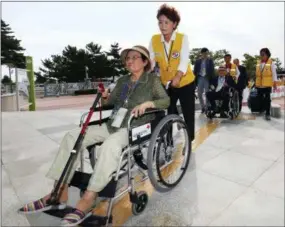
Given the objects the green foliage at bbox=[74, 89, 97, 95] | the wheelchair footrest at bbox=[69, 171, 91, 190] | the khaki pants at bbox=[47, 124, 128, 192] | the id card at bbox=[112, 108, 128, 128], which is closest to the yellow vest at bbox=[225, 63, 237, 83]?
the id card at bbox=[112, 108, 128, 128]

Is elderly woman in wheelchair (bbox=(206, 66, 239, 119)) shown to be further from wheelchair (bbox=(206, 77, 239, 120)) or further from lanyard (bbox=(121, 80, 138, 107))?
lanyard (bbox=(121, 80, 138, 107))

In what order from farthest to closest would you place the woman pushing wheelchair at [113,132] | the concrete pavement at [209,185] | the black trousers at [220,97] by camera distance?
the black trousers at [220,97]
the concrete pavement at [209,185]
the woman pushing wheelchair at [113,132]

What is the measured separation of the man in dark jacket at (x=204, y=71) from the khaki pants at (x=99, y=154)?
4.33 meters

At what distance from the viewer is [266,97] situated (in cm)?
555

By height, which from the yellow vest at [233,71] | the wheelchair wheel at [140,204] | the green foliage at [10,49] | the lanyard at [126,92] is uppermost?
the green foliage at [10,49]

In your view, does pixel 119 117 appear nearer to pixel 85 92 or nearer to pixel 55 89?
pixel 55 89

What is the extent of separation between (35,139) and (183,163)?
251cm

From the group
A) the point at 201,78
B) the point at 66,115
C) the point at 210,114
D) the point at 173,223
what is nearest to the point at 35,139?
the point at 66,115

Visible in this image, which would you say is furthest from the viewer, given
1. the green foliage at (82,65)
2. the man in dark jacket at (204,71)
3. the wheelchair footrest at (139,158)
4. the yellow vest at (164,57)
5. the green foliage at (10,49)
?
the green foliage at (82,65)

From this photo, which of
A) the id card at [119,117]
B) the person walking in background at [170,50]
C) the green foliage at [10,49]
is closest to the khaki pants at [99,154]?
the id card at [119,117]

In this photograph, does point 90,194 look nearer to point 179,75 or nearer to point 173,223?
point 173,223

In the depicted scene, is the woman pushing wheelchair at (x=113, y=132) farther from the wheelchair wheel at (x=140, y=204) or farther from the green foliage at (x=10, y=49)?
the green foliage at (x=10, y=49)

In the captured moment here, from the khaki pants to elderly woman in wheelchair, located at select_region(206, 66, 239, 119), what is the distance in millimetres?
3674

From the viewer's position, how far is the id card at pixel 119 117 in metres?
2.16
